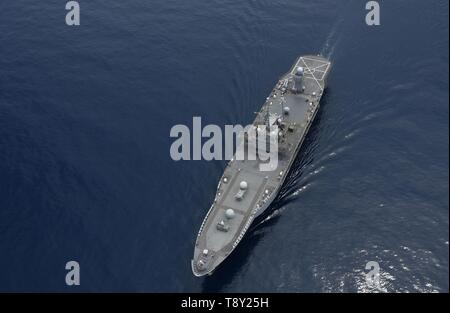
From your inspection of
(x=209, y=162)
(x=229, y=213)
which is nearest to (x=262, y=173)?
Result: (x=209, y=162)

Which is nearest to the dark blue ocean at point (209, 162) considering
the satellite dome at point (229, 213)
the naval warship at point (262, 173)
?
the naval warship at point (262, 173)

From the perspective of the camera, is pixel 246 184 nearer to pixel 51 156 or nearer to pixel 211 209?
pixel 211 209

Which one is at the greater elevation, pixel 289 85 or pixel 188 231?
pixel 289 85

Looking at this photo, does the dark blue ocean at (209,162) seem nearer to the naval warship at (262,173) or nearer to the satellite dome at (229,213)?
the naval warship at (262,173)

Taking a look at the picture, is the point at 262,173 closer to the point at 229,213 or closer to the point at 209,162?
the point at 209,162

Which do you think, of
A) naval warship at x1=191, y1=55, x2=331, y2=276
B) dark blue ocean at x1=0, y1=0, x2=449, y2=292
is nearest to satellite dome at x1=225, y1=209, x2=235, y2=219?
naval warship at x1=191, y1=55, x2=331, y2=276
